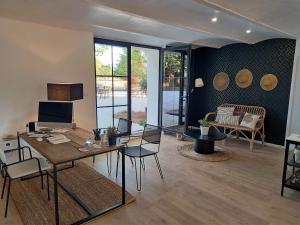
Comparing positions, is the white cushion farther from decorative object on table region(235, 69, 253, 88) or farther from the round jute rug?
decorative object on table region(235, 69, 253, 88)

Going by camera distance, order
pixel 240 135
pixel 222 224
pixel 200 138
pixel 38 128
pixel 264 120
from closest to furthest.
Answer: pixel 222 224 < pixel 38 128 < pixel 200 138 < pixel 264 120 < pixel 240 135

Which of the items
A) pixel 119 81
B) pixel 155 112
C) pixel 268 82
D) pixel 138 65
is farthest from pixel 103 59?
pixel 268 82

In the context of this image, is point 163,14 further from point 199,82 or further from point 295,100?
point 295,100

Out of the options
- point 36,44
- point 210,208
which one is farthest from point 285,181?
point 36,44

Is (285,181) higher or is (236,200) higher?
(285,181)

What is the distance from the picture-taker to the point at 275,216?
2.52 metres

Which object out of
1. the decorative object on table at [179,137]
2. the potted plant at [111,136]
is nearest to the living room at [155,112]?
the potted plant at [111,136]

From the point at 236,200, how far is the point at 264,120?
298 centimetres

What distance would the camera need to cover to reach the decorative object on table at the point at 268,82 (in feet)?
16.3

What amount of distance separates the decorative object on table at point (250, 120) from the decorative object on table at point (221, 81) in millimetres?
1040

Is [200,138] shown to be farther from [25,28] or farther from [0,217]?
[25,28]

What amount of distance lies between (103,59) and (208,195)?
3.52 meters

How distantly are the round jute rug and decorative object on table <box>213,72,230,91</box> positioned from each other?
5.78 ft

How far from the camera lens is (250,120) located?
493 centimetres
